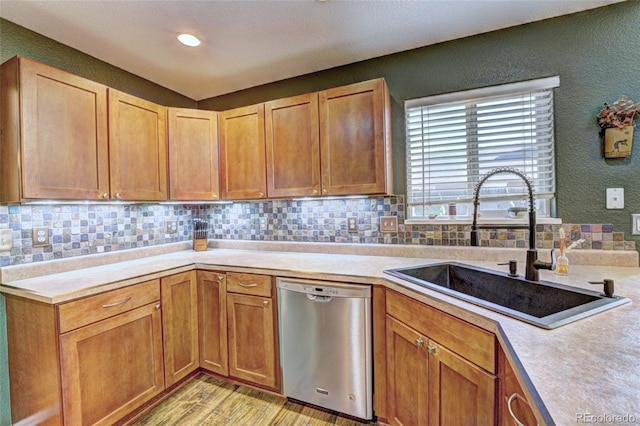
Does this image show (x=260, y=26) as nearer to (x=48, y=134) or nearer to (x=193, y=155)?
(x=193, y=155)

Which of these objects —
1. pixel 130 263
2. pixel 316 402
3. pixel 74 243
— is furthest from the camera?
pixel 130 263

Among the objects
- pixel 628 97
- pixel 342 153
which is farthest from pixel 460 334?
pixel 628 97

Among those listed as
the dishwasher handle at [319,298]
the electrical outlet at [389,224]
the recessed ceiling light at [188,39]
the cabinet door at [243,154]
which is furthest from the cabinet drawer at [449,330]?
the recessed ceiling light at [188,39]

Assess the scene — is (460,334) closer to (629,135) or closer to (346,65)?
(629,135)

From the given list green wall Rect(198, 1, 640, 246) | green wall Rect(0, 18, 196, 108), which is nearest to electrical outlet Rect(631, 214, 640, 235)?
green wall Rect(198, 1, 640, 246)

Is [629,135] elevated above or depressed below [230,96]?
below

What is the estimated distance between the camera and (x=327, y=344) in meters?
1.67

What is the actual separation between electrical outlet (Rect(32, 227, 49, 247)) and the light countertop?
0.13m

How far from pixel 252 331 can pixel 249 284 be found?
31 cm

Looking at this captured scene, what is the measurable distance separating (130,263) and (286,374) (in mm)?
1353

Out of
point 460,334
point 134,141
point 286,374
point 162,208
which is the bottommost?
point 286,374

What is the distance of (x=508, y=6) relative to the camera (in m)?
1.61

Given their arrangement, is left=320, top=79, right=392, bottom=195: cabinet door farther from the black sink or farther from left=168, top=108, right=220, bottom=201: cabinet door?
left=168, top=108, right=220, bottom=201: cabinet door

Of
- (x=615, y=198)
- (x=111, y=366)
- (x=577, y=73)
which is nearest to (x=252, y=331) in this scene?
(x=111, y=366)
